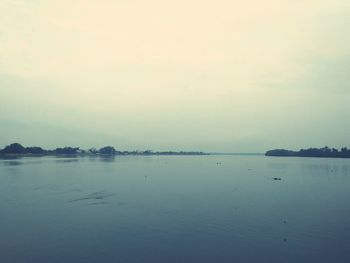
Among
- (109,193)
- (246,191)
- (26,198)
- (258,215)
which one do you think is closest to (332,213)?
(258,215)

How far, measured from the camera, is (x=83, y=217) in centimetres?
2528

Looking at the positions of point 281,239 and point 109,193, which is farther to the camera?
point 109,193

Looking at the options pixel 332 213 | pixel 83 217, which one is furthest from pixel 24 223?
pixel 332 213

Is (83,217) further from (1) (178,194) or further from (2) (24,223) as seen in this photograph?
(1) (178,194)

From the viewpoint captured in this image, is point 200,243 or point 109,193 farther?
point 109,193

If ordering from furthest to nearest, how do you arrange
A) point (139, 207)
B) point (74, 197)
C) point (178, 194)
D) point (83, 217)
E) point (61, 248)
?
point (178, 194) < point (74, 197) < point (139, 207) < point (83, 217) < point (61, 248)

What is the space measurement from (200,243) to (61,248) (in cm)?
845

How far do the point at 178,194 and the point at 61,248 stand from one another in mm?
21222

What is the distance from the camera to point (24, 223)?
23141 millimetres

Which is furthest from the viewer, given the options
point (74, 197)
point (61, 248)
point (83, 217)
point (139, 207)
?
point (74, 197)

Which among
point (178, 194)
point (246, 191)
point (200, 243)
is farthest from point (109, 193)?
point (200, 243)

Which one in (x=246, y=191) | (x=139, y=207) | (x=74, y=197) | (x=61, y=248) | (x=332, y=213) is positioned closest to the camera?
(x=61, y=248)

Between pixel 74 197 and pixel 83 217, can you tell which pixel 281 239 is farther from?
pixel 74 197

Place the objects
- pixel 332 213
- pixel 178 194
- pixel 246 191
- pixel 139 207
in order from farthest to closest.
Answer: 1. pixel 246 191
2. pixel 178 194
3. pixel 139 207
4. pixel 332 213
